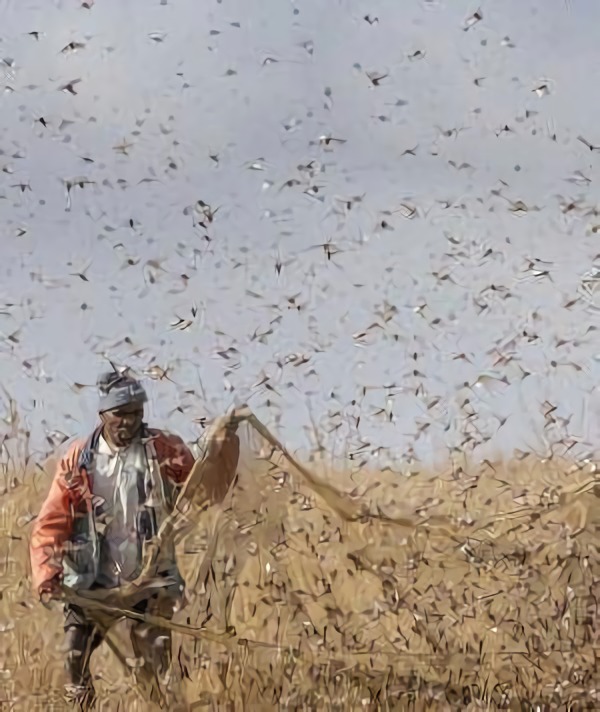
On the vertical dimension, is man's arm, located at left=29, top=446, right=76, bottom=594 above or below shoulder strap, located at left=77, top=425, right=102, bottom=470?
below

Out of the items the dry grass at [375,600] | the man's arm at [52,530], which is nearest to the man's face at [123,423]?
the man's arm at [52,530]

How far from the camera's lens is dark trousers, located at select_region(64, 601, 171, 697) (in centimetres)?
261

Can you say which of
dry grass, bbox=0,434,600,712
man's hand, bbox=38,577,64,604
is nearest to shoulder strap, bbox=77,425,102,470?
dry grass, bbox=0,434,600,712

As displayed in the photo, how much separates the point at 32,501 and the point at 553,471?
58.2 inches

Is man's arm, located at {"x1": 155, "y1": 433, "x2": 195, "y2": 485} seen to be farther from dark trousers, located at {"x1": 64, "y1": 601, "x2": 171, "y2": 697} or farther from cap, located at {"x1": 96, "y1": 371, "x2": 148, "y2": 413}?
dark trousers, located at {"x1": 64, "y1": 601, "x2": 171, "y2": 697}

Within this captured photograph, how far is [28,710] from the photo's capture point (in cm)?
262

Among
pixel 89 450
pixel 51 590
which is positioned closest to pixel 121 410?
pixel 89 450

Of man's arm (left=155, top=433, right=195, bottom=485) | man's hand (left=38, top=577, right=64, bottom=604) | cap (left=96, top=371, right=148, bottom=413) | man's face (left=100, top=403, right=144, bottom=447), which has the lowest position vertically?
man's hand (left=38, top=577, right=64, bottom=604)

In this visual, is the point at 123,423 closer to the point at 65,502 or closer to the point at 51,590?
the point at 65,502

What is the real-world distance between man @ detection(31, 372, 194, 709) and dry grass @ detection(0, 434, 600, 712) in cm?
6

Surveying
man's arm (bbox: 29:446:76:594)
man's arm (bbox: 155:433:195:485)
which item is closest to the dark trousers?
man's arm (bbox: 29:446:76:594)

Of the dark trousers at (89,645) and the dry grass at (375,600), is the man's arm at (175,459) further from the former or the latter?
the dark trousers at (89,645)

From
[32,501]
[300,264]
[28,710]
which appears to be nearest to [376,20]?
[300,264]

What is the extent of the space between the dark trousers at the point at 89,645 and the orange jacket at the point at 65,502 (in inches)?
5.6
